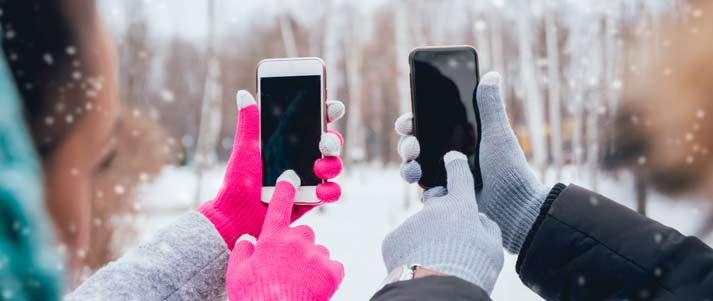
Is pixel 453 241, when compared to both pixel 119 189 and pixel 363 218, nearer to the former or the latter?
pixel 119 189

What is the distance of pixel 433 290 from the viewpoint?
1.56 feet

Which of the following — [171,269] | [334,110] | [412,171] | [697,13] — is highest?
[697,13]

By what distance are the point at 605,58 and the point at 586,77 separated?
0.29 m

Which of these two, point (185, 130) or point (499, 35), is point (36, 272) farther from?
point (499, 35)

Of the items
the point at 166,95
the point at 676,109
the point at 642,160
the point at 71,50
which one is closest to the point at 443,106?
the point at 71,50

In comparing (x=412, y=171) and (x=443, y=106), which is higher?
(x=443, y=106)

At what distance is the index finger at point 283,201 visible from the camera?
2.66ft

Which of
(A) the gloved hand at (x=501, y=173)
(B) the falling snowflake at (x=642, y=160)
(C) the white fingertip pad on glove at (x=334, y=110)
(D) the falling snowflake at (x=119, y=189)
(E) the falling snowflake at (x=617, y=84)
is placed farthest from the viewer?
(E) the falling snowflake at (x=617, y=84)

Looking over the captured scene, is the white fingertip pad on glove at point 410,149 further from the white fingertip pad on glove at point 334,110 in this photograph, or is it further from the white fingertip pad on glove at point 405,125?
the white fingertip pad on glove at point 334,110

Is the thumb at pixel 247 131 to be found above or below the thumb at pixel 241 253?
above

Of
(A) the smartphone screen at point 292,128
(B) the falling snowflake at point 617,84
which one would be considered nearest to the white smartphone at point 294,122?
(A) the smartphone screen at point 292,128

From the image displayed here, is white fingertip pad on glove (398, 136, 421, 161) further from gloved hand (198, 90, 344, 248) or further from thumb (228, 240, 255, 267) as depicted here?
thumb (228, 240, 255, 267)

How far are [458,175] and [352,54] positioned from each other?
14.8 feet

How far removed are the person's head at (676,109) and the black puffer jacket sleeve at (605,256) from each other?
2458 mm
